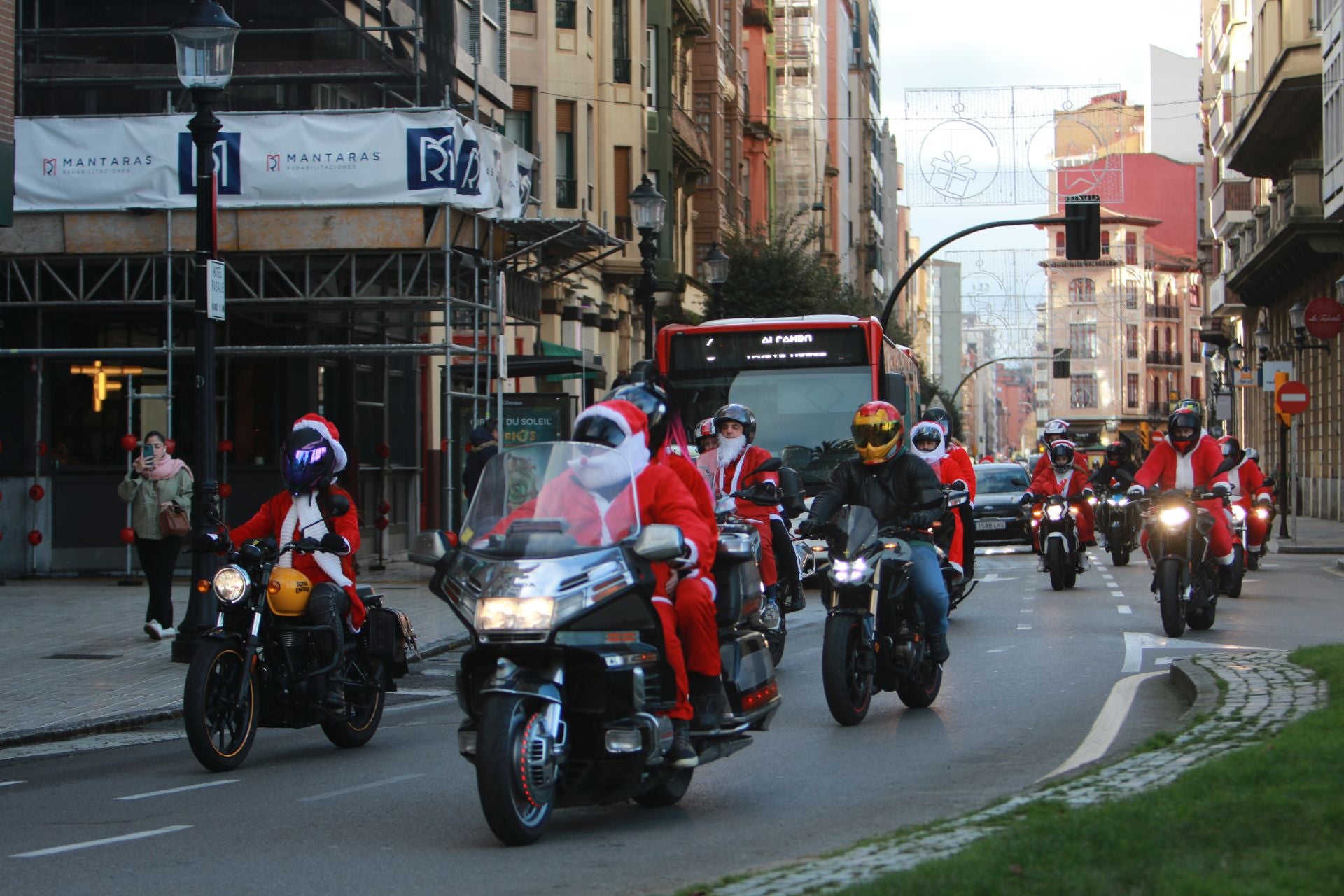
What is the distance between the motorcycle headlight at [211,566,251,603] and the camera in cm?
968

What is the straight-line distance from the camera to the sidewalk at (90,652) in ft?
39.3

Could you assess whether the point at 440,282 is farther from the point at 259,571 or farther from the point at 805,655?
the point at 259,571

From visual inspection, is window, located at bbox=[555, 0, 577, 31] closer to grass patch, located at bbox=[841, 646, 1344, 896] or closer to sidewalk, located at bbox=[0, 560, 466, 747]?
sidewalk, located at bbox=[0, 560, 466, 747]

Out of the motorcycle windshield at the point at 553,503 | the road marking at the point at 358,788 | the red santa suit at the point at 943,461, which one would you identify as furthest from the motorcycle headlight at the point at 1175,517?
the motorcycle windshield at the point at 553,503

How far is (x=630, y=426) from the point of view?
757 centimetres

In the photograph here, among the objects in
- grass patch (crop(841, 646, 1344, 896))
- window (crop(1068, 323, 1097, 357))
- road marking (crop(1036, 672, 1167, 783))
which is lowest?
road marking (crop(1036, 672, 1167, 783))

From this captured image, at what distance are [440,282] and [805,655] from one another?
978 cm

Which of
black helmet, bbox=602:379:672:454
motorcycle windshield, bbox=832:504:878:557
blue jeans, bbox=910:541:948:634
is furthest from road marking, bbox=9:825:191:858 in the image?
blue jeans, bbox=910:541:948:634

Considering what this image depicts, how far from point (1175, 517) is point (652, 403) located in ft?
27.8

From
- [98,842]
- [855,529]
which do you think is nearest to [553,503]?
[98,842]

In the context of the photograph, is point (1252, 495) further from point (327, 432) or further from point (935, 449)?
point (327, 432)

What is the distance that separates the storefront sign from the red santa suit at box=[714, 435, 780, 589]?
8.47m

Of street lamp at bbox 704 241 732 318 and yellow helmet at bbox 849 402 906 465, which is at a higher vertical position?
street lamp at bbox 704 241 732 318

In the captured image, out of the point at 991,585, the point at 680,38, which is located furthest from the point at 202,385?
the point at 680,38
